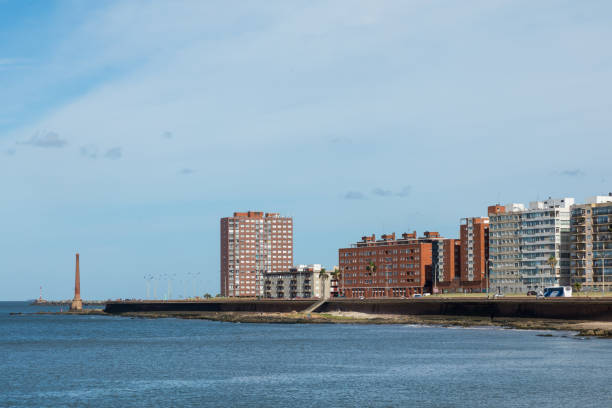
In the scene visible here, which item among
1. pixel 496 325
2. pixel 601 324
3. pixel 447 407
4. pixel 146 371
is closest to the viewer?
pixel 447 407

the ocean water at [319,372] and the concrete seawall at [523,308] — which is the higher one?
the concrete seawall at [523,308]

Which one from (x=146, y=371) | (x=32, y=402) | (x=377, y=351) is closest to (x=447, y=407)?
(x=32, y=402)

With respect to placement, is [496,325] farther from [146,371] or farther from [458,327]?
[146,371]

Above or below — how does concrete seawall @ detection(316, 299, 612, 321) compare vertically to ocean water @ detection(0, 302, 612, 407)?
above

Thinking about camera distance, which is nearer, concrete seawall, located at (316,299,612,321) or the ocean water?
the ocean water

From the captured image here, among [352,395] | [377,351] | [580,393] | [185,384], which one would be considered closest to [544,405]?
[580,393]

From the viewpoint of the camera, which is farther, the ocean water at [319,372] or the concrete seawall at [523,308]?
the concrete seawall at [523,308]

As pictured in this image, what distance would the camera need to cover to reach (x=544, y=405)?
6312 cm

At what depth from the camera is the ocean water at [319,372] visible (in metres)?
67.9

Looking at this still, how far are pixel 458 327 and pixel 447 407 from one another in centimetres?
10342

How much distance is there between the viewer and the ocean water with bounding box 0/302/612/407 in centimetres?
6794

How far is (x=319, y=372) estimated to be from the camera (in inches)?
3423

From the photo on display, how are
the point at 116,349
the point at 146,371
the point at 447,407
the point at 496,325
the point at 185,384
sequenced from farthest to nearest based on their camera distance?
the point at 496,325
the point at 116,349
the point at 146,371
the point at 185,384
the point at 447,407

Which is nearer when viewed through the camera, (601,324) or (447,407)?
(447,407)
